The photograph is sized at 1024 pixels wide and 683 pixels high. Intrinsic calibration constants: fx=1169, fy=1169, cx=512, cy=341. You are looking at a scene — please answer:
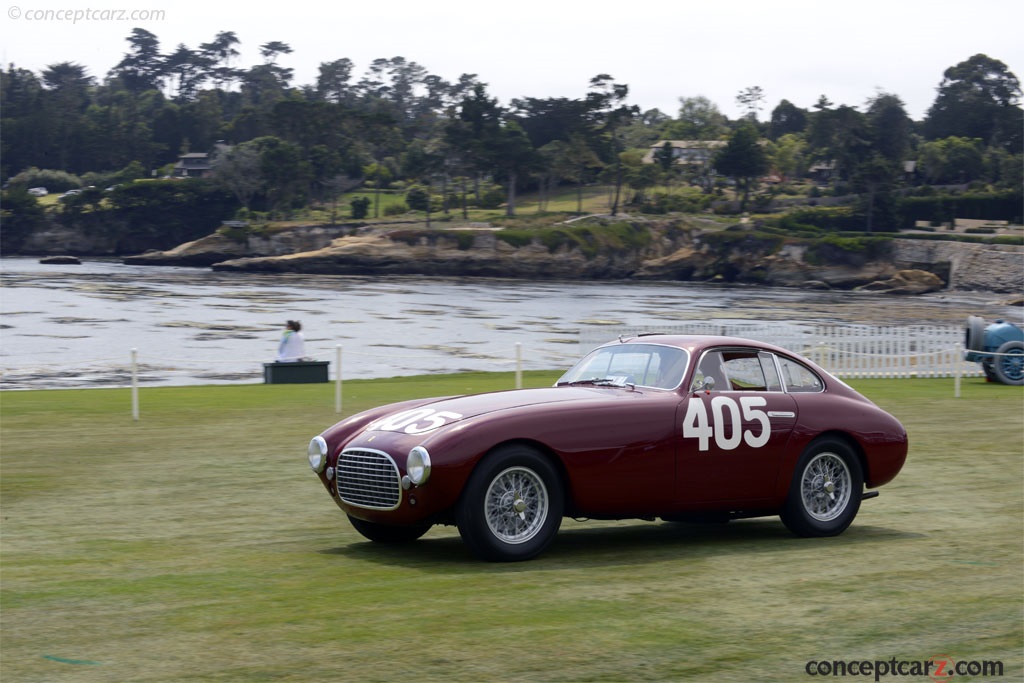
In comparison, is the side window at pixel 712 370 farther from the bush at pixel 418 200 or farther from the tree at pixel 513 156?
the tree at pixel 513 156

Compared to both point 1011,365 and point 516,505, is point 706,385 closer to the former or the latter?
point 516,505

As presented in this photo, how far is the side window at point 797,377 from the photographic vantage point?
31.5 ft

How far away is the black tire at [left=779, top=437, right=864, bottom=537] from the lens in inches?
368

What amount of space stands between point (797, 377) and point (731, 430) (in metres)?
1.03

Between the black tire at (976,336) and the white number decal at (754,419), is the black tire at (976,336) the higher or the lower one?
the lower one

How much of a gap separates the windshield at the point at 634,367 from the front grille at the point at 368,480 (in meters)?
2.01

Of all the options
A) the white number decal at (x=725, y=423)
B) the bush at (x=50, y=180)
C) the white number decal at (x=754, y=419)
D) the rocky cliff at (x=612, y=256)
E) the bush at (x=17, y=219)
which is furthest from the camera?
the bush at (x=50, y=180)

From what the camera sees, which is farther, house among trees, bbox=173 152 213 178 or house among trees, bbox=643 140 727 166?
house among trees, bbox=173 152 213 178

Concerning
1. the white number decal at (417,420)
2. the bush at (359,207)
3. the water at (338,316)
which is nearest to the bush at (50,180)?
the water at (338,316)

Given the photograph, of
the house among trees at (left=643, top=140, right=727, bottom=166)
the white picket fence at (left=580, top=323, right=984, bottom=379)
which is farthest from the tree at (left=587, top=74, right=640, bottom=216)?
the white picket fence at (left=580, top=323, right=984, bottom=379)

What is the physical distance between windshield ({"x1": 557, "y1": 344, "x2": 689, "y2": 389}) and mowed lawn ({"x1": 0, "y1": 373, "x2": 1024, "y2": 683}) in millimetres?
1280

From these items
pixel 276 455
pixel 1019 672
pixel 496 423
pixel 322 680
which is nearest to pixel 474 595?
→ pixel 496 423

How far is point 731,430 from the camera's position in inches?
354

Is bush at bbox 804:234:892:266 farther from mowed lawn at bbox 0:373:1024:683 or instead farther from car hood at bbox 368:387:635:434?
car hood at bbox 368:387:635:434
